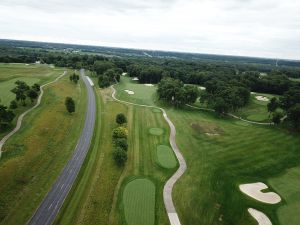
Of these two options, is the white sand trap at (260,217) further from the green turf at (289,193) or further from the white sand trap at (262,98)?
the white sand trap at (262,98)

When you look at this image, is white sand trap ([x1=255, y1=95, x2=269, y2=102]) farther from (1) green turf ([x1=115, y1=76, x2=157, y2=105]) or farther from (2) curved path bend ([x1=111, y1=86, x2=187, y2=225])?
(2) curved path bend ([x1=111, y1=86, x2=187, y2=225])

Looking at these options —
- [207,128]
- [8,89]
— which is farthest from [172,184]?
[8,89]

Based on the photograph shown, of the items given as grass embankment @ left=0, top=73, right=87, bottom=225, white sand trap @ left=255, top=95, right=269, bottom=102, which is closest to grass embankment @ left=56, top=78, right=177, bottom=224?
grass embankment @ left=0, top=73, right=87, bottom=225

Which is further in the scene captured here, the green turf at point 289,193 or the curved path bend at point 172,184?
the green turf at point 289,193

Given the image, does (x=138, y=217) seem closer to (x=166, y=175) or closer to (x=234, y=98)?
(x=166, y=175)

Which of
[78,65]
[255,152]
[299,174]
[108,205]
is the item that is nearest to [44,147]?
→ [108,205]

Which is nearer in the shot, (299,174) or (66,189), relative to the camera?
(66,189)

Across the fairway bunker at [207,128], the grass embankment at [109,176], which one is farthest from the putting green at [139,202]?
the fairway bunker at [207,128]
